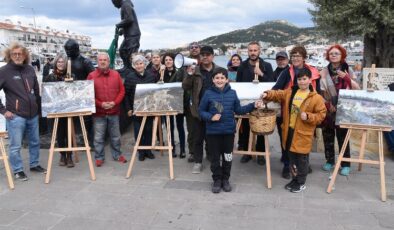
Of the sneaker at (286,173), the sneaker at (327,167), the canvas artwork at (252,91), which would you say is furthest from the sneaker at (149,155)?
the sneaker at (327,167)

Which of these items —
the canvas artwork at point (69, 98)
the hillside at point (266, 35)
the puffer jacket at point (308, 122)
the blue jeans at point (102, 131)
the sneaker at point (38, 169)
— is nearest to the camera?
the puffer jacket at point (308, 122)

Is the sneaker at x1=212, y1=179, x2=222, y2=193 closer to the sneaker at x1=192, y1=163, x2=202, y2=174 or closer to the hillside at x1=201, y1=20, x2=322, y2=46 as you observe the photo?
the sneaker at x1=192, y1=163, x2=202, y2=174

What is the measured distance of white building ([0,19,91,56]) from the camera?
330 feet

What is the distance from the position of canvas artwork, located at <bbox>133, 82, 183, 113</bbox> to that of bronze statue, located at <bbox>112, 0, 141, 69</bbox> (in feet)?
7.52

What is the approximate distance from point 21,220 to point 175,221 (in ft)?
5.28

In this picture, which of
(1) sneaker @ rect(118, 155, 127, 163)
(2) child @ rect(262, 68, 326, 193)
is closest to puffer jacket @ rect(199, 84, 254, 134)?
(2) child @ rect(262, 68, 326, 193)

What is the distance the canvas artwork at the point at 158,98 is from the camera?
529cm

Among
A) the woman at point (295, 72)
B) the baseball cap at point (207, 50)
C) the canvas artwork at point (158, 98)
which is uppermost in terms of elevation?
the baseball cap at point (207, 50)

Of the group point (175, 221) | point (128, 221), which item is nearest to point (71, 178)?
point (128, 221)

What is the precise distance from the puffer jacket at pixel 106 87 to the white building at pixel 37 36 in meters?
93.5

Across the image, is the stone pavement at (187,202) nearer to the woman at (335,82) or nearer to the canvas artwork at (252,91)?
the woman at (335,82)

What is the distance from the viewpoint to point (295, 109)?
4402 mm

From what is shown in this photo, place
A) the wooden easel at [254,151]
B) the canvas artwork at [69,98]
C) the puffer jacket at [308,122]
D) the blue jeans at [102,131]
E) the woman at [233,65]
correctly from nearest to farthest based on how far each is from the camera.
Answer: the puffer jacket at [308,122], the wooden easel at [254,151], the canvas artwork at [69,98], the blue jeans at [102,131], the woman at [233,65]

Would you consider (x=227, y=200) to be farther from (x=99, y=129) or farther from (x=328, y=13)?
(x=328, y=13)
